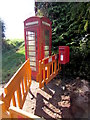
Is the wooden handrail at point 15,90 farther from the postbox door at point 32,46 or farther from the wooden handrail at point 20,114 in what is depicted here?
the postbox door at point 32,46

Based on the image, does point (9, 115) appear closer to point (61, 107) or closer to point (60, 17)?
point (61, 107)

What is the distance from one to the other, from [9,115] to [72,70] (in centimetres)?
417

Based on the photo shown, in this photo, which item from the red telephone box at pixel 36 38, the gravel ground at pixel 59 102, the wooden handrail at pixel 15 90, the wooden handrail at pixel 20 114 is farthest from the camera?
the red telephone box at pixel 36 38

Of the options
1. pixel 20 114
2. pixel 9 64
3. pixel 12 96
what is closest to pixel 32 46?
pixel 12 96

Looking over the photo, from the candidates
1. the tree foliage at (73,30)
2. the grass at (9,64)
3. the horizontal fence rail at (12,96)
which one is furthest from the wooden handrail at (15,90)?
the grass at (9,64)

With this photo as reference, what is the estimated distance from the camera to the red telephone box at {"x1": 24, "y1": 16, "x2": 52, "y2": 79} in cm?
427

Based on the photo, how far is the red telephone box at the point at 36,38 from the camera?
4273 mm

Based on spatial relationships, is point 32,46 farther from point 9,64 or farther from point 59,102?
point 9,64

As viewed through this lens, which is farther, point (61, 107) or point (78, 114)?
point (61, 107)

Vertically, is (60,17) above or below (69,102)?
above

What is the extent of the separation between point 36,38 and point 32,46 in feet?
1.44

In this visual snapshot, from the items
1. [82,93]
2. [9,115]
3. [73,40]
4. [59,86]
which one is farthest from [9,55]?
[9,115]

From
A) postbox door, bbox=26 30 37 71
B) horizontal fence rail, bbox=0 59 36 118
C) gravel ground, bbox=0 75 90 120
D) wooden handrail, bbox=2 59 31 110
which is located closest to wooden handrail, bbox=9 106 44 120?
horizontal fence rail, bbox=0 59 36 118

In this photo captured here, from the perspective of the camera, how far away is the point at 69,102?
9.56 feet
